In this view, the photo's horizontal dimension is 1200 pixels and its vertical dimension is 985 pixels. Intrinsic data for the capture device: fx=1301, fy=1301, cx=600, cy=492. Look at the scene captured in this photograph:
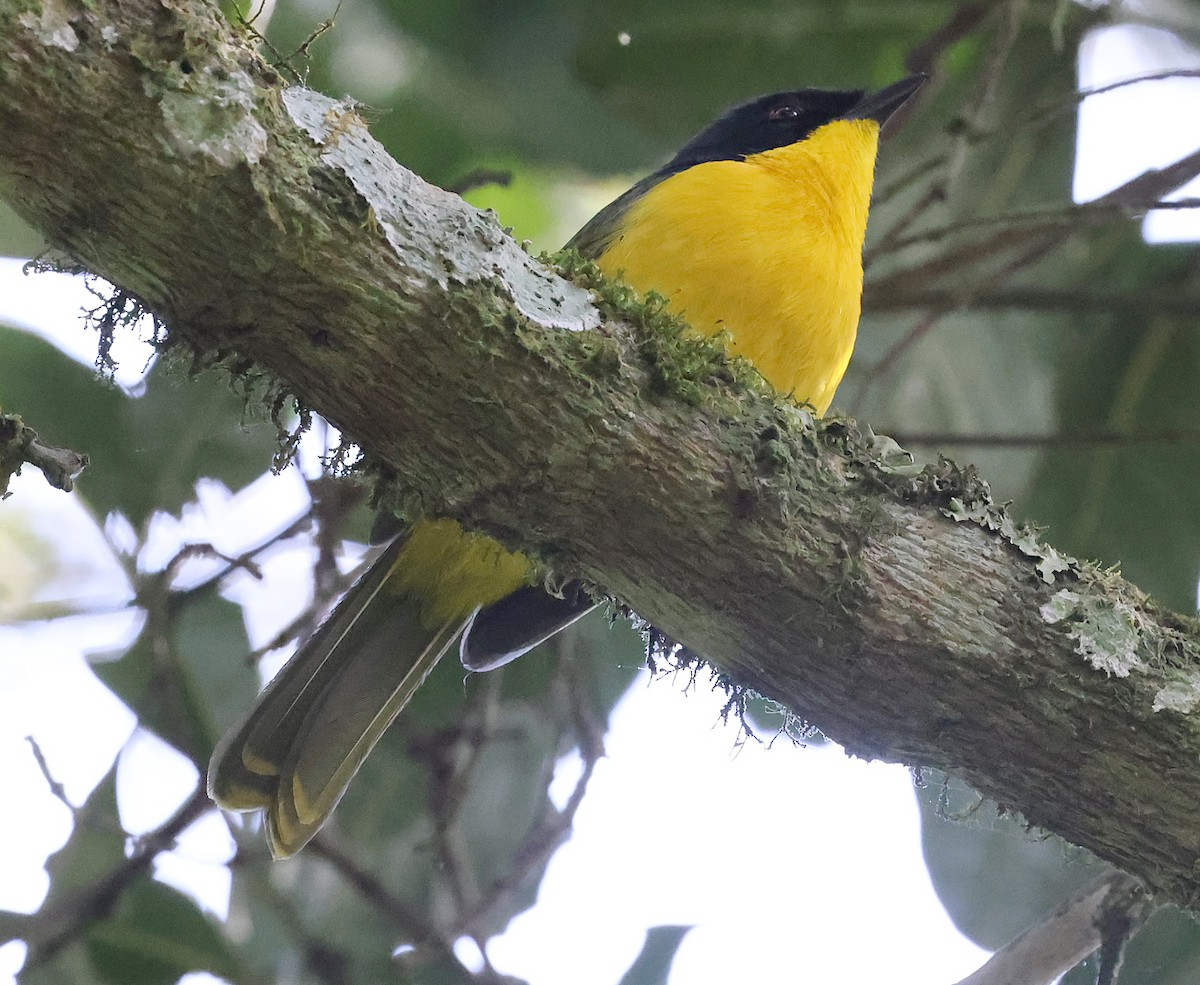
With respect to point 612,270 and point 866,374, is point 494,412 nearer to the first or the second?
point 612,270

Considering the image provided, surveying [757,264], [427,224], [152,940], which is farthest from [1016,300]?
[152,940]

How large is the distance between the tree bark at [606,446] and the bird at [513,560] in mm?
797

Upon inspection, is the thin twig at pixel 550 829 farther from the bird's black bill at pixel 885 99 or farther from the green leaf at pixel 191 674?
the bird's black bill at pixel 885 99

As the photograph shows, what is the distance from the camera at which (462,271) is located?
70.9 inches

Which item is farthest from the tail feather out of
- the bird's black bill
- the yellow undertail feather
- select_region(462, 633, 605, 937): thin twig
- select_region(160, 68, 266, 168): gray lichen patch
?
the bird's black bill

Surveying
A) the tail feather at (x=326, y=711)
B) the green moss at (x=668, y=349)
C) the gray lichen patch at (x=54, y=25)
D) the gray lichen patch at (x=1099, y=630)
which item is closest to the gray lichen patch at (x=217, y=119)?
the gray lichen patch at (x=54, y=25)

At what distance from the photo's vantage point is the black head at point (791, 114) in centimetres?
361

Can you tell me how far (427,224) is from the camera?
181 cm

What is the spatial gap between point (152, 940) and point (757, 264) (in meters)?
2.32

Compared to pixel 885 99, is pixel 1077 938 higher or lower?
lower

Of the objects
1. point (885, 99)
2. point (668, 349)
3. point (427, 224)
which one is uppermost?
point (885, 99)

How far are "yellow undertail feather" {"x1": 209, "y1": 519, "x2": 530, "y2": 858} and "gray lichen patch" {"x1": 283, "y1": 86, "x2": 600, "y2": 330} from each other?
1036 mm

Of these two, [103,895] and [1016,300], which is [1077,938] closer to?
[1016,300]

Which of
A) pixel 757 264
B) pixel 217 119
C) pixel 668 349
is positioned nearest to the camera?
pixel 217 119
